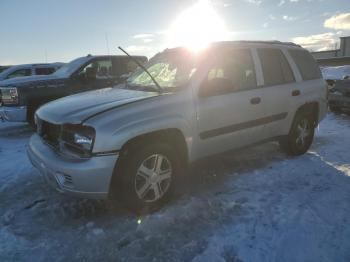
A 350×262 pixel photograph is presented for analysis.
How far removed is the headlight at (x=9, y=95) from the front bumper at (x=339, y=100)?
8.37 metres

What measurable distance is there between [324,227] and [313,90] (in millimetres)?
2855

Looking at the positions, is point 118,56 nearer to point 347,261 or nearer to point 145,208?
point 145,208

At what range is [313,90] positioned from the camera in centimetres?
575

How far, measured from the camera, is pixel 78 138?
134 inches

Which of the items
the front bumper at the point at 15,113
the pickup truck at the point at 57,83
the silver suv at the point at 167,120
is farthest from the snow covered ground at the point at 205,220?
the pickup truck at the point at 57,83

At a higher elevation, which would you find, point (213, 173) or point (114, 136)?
point (114, 136)

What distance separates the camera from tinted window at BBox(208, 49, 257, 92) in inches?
175

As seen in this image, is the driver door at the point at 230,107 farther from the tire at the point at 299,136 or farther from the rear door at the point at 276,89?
the tire at the point at 299,136

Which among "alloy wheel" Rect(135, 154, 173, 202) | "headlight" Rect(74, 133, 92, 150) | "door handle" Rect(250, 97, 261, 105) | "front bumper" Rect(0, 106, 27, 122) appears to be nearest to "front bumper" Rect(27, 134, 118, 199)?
"headlight" Rect(74, 133, 92, 150)

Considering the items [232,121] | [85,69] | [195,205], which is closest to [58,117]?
[195,205]

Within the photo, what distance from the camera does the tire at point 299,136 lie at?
5.61 m

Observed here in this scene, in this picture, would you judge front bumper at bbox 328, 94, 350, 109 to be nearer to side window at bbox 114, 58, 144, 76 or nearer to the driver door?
side window at bbox 114, 58, 144, 76

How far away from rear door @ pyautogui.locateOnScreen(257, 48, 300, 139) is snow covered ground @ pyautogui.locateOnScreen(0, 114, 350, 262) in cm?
66

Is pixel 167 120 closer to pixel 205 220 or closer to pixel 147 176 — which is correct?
pixel 147 176
